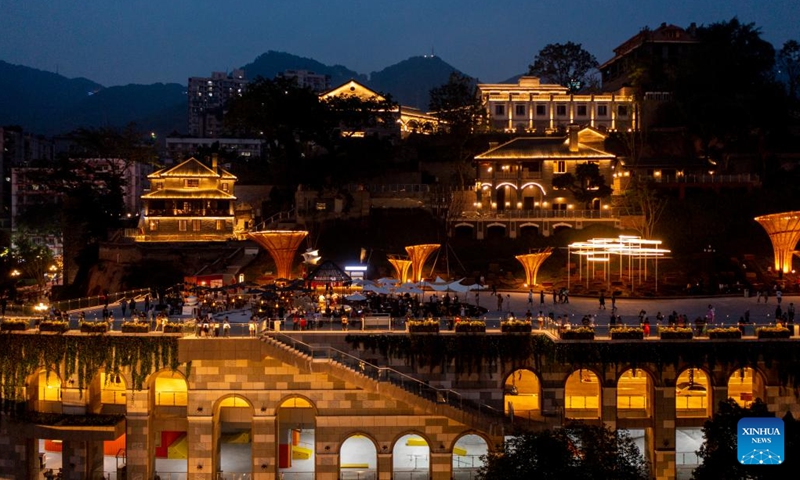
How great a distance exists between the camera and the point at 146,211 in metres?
67.2

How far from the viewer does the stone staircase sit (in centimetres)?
3056

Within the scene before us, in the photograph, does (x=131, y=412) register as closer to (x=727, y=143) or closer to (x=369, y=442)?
(x=369, y=442)

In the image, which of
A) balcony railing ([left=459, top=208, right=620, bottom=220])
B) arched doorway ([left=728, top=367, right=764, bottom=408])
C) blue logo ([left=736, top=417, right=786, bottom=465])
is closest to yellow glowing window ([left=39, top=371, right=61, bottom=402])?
blue logo ([left=736, top=417, right=786, bottom=465])

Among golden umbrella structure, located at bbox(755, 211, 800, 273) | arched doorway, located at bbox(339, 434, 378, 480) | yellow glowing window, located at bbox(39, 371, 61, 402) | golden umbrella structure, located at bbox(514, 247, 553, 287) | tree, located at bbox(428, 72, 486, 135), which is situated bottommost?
arched doorway, located at bbox(339, 434, 378, 480)

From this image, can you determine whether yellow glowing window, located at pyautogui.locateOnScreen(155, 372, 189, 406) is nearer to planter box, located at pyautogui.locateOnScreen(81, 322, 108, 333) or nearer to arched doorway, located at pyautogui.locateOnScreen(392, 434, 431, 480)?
planter box, located at pyautogui.locateOnScreen(81, 322, 108, 333)

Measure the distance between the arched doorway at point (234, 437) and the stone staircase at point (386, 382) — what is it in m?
3.56

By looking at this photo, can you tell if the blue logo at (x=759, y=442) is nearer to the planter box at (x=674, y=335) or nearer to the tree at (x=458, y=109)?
the planter box at (x=674, y=335)

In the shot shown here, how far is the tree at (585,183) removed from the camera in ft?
209

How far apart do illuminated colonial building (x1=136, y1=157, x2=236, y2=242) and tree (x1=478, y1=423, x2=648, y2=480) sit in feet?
155

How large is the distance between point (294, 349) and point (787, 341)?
21.5 meters

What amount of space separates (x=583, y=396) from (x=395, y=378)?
33.9 ft

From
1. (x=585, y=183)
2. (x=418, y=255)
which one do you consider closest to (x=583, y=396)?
(x=418, y=255)

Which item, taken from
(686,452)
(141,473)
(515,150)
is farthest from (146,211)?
(686,452)

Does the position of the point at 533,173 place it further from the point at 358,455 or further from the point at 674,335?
the point at 358,455
